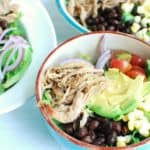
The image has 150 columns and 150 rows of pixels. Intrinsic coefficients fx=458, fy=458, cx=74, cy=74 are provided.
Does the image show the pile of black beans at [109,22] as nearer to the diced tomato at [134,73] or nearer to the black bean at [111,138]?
the diced tomato at [134,73]

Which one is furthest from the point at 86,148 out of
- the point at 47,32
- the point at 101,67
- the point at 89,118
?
the point at 47,32

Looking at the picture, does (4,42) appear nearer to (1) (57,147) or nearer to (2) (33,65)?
(2) (33,65)

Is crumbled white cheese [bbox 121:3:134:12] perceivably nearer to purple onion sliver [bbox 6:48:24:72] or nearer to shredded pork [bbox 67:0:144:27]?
shredded pork [bbox 67:0:144:27]

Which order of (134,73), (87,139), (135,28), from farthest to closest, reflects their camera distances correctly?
(135,28) < (134,73) < (87,139)

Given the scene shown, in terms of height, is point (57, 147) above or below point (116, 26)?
below

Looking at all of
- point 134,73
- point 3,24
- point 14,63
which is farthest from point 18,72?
point 134,73

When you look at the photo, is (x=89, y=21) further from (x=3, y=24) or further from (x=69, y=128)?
(x=69, y=128)

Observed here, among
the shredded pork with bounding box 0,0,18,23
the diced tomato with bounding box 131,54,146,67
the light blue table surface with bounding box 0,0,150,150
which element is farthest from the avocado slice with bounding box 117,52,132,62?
the shredded pork with bounding box 0,0,18,23
